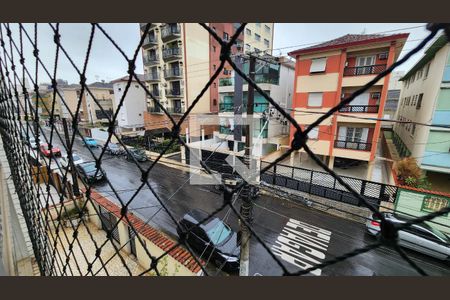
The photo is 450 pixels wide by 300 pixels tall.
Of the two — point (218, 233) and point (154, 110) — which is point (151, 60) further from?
point (218, 233)

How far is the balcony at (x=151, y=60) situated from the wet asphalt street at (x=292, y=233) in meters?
7.66

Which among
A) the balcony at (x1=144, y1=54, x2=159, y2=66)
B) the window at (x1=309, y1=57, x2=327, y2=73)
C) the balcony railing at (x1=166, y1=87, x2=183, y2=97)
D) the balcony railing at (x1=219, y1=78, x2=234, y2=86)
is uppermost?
the balcony at (x1=144, y1=54, x2=159, y2=66)

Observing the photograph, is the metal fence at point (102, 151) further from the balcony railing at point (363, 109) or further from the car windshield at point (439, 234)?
the balcony railing at point (363, 109)

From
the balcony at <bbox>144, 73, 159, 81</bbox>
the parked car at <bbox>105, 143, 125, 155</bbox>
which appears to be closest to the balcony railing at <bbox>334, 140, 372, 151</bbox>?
the parked car at <bbox>105, 143, 125, 155</bbox>

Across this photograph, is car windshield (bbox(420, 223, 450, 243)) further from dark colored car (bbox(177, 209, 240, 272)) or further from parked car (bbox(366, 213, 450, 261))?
dark colored car (bbox(177, 209, 240, 272))

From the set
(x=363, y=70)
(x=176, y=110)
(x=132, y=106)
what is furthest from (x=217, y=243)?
(x=132, y=106)

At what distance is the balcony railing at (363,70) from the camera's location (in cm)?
586

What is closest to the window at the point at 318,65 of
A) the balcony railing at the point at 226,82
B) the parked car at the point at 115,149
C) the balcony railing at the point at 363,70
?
the balcony railing at the point at 363,70

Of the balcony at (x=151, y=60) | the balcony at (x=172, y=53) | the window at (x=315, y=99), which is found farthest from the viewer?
the balcony at (x=151, y=60)

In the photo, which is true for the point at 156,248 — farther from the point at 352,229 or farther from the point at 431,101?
the point at 431,101

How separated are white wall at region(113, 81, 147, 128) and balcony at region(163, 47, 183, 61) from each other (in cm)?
427

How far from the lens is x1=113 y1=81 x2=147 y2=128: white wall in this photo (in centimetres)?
1430
